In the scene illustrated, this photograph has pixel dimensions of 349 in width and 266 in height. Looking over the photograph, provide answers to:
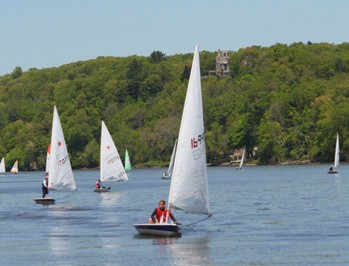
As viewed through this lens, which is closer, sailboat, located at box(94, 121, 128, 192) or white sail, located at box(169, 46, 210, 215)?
white sail, located at box(169, 46, 210, 215)

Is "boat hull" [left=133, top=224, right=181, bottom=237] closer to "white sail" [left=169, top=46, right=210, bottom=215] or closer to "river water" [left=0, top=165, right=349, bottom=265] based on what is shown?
"river water" [left=0, top=165, right=349, bottom=265]

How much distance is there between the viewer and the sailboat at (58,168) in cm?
7619

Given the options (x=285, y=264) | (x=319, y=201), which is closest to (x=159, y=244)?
(x=285, y=264)

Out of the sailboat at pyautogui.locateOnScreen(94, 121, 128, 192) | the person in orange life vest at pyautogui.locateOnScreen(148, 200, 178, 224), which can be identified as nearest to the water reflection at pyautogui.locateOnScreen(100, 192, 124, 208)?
the sailboat at pyautogui.locateOnScreen(94, 121, 128, 192)

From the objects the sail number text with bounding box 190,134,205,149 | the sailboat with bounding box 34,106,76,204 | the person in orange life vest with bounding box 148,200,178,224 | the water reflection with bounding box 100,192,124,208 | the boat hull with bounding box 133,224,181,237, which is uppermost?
the sail number text with bounding box 190,134,205,149

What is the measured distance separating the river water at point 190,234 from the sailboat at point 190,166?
4.65 feet

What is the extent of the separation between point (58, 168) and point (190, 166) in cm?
3230

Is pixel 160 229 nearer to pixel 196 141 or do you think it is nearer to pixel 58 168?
pixel 196 141

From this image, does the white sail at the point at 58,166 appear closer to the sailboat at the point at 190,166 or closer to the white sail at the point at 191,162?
the sailboat at the point at 190,166

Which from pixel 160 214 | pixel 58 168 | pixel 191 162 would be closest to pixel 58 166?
pixel 58 168

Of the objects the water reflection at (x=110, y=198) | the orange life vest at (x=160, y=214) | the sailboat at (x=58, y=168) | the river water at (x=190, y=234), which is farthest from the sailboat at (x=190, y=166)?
the sailboat at (x=58, y=168)

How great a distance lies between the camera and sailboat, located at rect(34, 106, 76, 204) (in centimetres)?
7619

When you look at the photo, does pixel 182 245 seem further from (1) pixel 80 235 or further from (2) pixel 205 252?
(1) pixel 80 235

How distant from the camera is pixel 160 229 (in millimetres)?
46469
